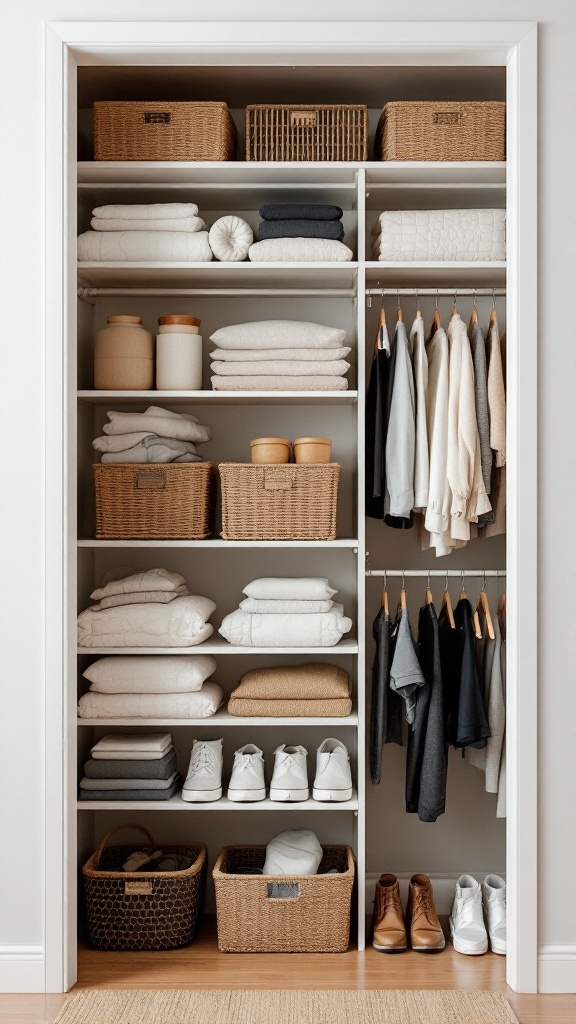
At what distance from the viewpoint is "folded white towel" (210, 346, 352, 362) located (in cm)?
259

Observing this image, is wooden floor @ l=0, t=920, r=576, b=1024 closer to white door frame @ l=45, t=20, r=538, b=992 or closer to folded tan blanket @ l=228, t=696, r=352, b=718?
white door frame @ l=45, t=20, r=538, b=992

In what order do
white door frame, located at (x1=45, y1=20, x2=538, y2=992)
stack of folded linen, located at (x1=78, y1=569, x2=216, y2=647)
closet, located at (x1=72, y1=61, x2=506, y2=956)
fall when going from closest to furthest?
white door frame, located at (x1=45, y1=20, x2=538, y2=992)
stack of folded linen, located at (x1=78, y1=569, x2=216, y2=647)
closet, located at (x1=72, y1=61, x2=506, y2=956)

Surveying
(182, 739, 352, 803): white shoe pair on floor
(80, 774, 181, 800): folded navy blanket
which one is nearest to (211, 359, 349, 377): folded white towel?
(182, 739, 352, 803): white shoe pair on floor

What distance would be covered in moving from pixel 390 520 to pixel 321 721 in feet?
2.10

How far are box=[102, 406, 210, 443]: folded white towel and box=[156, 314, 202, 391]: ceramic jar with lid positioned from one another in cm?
9

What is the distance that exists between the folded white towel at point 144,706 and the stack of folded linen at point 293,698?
0.32 feet

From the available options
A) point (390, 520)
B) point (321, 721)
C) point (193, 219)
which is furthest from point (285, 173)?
point (321, 721)

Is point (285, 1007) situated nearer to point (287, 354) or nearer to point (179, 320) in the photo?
point (287, 354)

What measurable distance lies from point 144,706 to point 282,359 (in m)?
1.12

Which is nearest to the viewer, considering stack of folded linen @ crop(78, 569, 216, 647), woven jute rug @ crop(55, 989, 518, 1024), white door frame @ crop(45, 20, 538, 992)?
woven jute rug @ crop(55, 989, 518, 1024)

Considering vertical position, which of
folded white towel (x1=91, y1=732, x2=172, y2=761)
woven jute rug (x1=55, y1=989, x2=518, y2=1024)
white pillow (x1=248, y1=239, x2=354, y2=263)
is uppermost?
white pillow (x1=248, y1=239, x2=354, y2=263)

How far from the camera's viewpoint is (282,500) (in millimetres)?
2574
